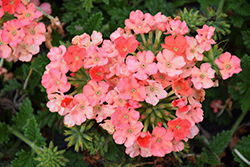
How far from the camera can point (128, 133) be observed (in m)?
1.28

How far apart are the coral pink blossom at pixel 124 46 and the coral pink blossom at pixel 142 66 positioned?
0.13 ft

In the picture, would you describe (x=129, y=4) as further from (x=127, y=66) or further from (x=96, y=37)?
(x=127, y=66)

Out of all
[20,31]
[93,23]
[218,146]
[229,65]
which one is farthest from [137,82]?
[218,146]

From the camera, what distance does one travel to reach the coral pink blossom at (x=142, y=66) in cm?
122

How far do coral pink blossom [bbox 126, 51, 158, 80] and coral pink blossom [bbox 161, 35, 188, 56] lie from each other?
0.11 meters

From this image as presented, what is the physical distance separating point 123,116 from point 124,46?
1.16ft

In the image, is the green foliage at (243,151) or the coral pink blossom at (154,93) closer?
the coral pink blossom at (154,93)

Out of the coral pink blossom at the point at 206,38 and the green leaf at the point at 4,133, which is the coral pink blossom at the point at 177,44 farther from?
the green leaf at the point at 4,133

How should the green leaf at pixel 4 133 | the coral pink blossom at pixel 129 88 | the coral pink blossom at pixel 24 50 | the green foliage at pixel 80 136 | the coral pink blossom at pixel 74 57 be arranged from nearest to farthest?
the coral pink blossom at pixel 129 88, the coral pink blossom at pixel 74 57, the green foliage at pixel 80 136, the coral pink blossom at pixel 24 50, the green leaf at pixel 4 133

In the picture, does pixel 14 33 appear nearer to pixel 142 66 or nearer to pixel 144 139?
pixel 142 66

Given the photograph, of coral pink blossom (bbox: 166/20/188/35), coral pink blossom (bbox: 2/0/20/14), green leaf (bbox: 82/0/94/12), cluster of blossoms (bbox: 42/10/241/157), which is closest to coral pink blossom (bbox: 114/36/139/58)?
cluster of blossoms (bbox: 42/10/241/157)

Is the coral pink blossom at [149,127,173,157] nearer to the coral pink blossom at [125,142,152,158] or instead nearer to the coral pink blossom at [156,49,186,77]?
the coral pink blossom at [125,142,152,158]

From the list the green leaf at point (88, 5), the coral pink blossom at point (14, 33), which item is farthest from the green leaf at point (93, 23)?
the coral pink blossom at point (14, 33)

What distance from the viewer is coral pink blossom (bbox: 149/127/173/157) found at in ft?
4.16
